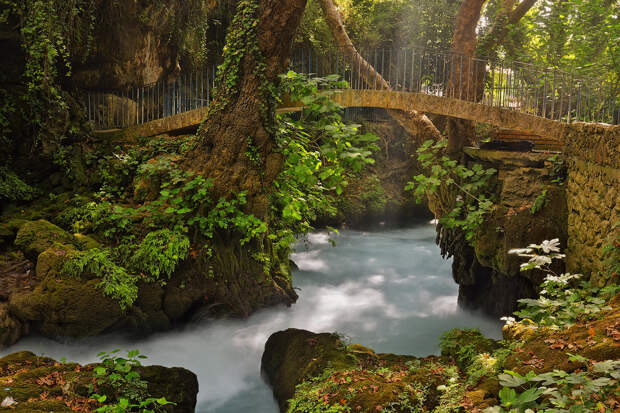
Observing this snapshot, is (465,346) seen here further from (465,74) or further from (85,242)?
(465,74)

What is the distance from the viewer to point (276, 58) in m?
7.45

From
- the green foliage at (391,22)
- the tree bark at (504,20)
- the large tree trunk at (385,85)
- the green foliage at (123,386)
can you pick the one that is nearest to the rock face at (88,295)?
the green foliage at (123,386)

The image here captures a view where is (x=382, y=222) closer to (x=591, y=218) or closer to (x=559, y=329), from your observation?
(x=591, y=218)

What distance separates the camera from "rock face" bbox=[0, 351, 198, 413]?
3.72 metres

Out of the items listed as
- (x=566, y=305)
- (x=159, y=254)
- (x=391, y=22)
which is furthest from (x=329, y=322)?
(x=391, y=22)

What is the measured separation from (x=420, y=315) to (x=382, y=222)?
818 centimetres

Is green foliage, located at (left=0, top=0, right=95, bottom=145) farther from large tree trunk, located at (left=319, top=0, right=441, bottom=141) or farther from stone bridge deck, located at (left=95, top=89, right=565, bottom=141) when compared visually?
large tree trunk, located at (left=319, top=0, right=441, bottom=141)

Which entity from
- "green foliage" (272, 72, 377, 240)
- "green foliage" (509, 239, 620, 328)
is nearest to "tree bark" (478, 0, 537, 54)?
"green foliage" (272, 72, 377, 240)

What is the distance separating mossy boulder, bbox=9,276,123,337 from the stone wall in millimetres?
6486

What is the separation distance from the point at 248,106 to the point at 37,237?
389 centimetres

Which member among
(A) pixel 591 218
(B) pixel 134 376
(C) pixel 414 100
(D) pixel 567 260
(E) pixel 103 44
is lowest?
(B) pixel 134 376

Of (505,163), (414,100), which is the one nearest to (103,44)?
(414,100)

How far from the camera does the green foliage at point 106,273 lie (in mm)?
6590

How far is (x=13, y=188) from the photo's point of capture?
8.11 m
